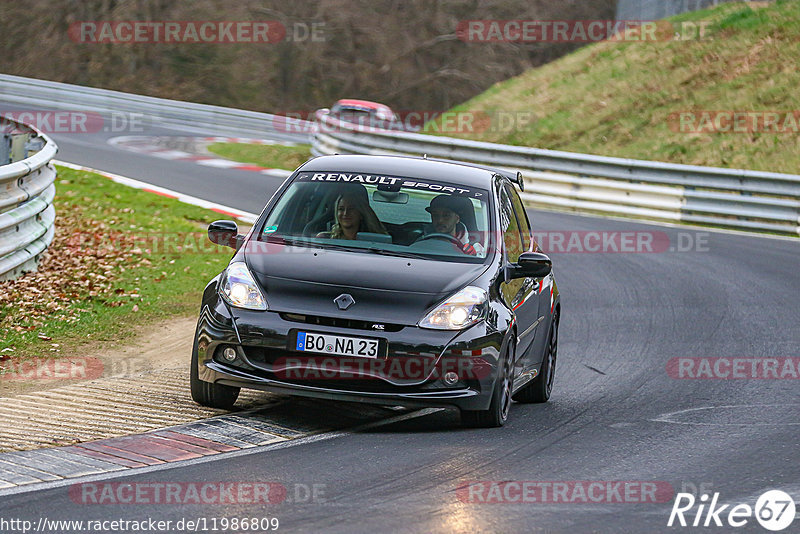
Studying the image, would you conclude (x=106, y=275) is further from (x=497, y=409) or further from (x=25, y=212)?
(x=497, y=409)

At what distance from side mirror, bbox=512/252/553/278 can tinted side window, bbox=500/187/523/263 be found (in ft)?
0.69

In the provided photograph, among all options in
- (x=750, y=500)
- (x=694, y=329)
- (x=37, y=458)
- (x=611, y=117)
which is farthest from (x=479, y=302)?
(x=611, y=117)

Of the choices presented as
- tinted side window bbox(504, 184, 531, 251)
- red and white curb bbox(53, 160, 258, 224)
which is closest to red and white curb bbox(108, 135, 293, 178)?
red and white curb bbox(53, 160, 258, 224)

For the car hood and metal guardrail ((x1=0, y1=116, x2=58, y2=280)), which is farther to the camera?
metal guardrail ((x1=0, y1=116, x2=58, y2=280))

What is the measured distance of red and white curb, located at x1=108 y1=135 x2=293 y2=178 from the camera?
2516cm

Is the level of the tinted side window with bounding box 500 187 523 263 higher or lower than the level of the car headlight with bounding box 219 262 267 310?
higher

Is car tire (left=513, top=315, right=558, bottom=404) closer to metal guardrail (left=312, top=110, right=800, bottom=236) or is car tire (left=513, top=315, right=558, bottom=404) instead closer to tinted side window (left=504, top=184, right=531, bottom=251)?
tinted side window (left=504, top=184, right=531, bottom=251)

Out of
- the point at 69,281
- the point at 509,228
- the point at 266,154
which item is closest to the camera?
the point at 509,228

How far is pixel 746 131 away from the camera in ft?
89.1

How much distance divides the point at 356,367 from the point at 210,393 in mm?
1052

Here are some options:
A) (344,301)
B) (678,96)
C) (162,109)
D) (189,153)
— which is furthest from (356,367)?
(162,109)

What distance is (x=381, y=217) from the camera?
324 inches

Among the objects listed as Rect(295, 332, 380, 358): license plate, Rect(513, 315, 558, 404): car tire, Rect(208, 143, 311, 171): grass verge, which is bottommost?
Rect(208, 143, 311, 171): grass verge

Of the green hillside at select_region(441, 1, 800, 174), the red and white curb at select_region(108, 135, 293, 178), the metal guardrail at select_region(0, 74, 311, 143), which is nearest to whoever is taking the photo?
the red and white curb at select_region(108, 135, 293, 178)
